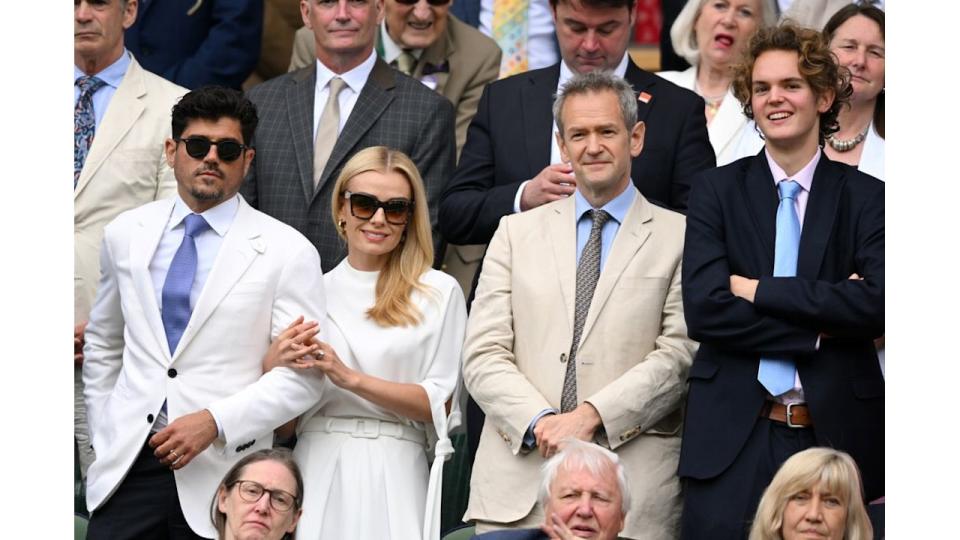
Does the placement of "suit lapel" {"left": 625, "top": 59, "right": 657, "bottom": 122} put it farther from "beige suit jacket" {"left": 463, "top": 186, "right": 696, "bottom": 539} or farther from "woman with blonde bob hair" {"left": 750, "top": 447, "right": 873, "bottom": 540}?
"woman with blonde bob hair" {"left": 750, "top": 447, "right": 873, "bottom": 540}

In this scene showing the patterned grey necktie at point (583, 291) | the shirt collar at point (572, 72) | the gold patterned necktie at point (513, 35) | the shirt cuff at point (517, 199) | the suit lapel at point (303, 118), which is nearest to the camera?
the patterned grey necktie at point (583, 291)

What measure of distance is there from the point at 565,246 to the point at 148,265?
142 centimetres

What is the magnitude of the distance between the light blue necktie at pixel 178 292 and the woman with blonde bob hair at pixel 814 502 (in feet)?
6.68

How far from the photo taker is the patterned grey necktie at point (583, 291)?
19.8 feet

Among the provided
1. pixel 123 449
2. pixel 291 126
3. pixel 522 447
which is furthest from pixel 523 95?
pixel 123 449

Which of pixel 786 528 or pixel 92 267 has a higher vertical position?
pixel 92 267

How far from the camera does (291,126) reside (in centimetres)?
704

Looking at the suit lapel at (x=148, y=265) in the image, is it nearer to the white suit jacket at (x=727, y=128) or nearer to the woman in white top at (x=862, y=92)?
the white suit jacket at (x=727, y=128)

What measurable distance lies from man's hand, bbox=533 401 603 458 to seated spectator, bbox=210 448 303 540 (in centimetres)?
81

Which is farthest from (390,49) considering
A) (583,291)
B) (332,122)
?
(583,291)

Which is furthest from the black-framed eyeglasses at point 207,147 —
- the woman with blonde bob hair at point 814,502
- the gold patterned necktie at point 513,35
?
the gold patterned necktie at point 513,35

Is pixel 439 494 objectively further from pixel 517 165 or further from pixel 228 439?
pixel 517 165

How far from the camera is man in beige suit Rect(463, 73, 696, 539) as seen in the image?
5.93m

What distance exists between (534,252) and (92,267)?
1.88 m
